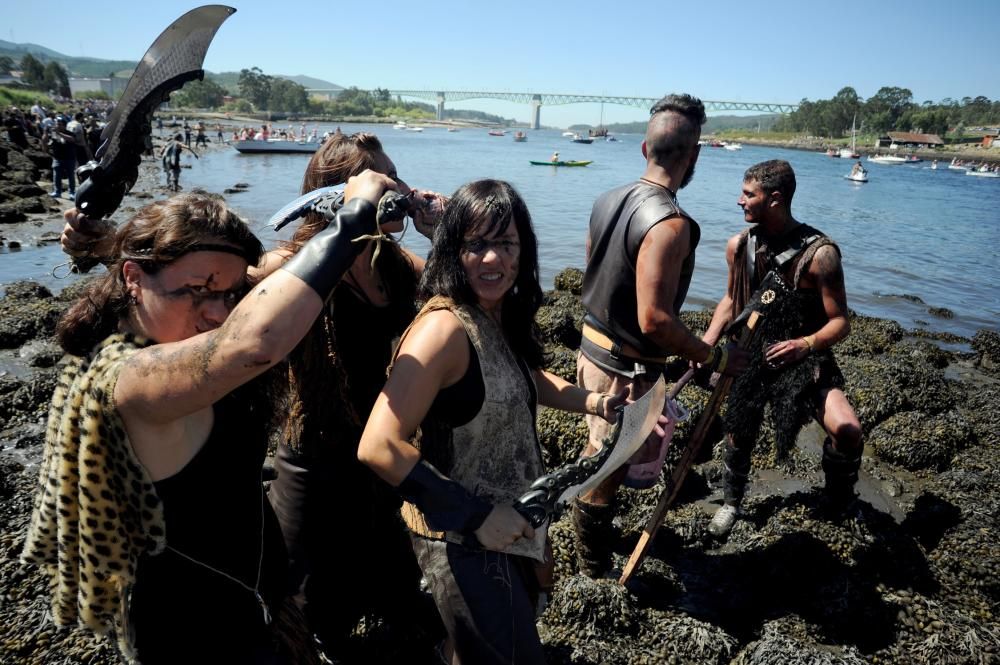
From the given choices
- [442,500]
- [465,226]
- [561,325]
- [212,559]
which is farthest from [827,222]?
[212,559]

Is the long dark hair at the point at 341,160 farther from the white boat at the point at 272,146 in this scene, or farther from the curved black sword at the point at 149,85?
the white boat at the point at 272,146

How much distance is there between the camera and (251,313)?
4.36 feet

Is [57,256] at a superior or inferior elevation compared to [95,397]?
inferior

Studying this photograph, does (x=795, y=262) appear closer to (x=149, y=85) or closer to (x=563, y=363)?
(x=563, y=363)

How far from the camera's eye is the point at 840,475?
4.02m

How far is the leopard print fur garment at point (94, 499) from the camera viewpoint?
4.72ft

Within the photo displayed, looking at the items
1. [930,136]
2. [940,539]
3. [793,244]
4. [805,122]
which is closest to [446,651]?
[793,244]

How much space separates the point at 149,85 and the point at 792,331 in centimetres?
391

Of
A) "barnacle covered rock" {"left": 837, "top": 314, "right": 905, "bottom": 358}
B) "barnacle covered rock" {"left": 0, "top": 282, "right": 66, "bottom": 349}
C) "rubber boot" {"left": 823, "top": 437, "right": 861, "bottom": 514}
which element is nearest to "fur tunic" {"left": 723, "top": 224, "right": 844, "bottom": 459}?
"rubber boot" {"left": 823, "top": 437, "right": 861, "bottom": 514}

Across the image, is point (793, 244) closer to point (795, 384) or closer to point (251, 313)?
point (795, 384)

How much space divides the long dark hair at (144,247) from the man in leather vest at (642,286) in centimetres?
213

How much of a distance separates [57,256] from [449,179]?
24916 mm

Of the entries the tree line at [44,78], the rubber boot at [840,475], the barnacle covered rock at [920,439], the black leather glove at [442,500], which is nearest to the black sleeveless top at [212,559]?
the black leather glove at [442,500]

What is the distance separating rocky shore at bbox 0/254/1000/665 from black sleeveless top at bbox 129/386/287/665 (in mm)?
1438
